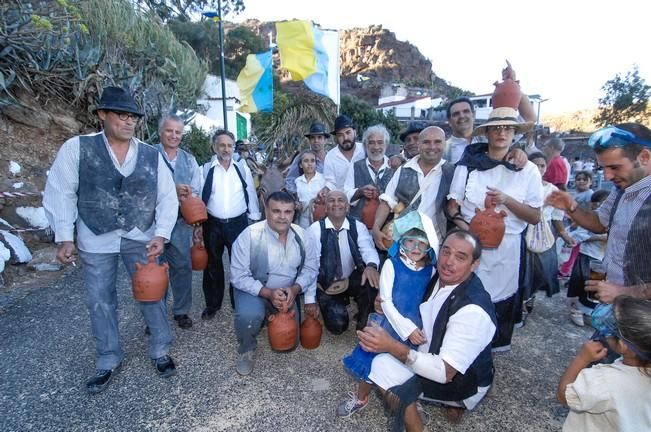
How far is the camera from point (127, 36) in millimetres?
7359

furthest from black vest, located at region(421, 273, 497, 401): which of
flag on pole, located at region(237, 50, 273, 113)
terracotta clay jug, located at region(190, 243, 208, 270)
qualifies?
flag on pole, located at region(237, 50, 273, 113)

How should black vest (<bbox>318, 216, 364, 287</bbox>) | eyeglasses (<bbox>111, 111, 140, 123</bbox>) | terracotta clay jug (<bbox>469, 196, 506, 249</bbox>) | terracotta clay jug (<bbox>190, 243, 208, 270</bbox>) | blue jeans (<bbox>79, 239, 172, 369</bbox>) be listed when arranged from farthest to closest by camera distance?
terracotta clay jug (<bbox>190, 243, 208, 270</bbox>) → black vest (<bbox>318, 216, 364, 287</bbox>) → blue jeans (<bbox>79, 239, 172, 369</bbox>) → eyeglasses (<bbox>111, 111, 140, 123</bbox>) → terracotta clay jug (<bbox>469, 196, 506, 249</bbox>)

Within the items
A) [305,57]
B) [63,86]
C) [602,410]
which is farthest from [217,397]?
[305,57]

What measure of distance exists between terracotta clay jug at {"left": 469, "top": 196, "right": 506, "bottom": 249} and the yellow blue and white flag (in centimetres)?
565

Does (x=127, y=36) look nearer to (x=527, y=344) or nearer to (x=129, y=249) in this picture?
(x=129, y=249)

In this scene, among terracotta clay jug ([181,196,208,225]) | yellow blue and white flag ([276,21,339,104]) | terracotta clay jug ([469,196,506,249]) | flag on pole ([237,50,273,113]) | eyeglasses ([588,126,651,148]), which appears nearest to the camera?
eyeglasses ([588,126,651,148])

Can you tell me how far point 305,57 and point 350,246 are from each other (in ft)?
17.0

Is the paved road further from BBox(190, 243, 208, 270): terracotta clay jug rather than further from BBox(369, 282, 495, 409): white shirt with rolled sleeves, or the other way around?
BBox(190, 243, 208, 270): terracotta clay jug

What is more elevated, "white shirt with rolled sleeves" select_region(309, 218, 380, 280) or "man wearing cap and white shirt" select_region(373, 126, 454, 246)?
"man wearing cap and white shirt" select_region(373, 126, 454, 246)

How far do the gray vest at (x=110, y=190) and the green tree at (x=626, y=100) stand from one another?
27013mm

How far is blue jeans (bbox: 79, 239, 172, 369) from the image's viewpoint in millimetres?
2504

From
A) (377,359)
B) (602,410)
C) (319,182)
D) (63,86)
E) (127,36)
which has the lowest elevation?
(377,359)

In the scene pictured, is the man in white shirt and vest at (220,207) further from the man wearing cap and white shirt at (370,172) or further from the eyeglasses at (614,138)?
the eyeglasses at (614,138)

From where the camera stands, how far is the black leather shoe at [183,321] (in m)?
3.44
